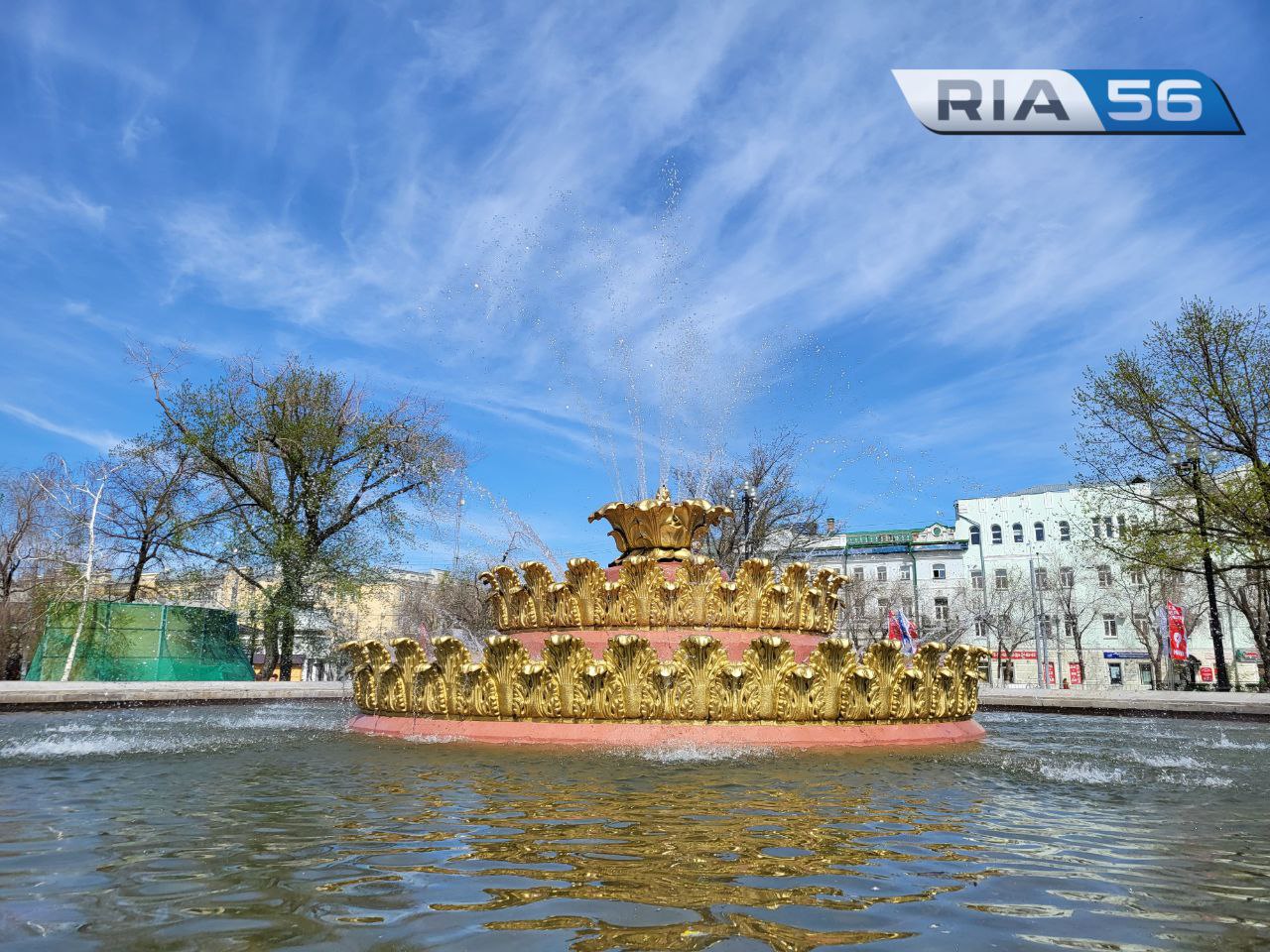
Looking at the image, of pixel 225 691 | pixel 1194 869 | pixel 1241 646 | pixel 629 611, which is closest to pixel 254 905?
pixel 1194 869

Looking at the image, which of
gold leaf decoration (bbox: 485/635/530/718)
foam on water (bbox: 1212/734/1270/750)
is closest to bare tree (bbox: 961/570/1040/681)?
foam on water (bbox: 1212/734/1270/750)

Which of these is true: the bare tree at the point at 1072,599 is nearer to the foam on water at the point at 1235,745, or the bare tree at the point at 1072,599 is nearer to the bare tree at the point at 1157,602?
the bare tree at the point at 1157,602

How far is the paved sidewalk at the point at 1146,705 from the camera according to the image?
16125 millimetres

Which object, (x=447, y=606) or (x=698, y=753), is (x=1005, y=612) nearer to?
(x=447, y=606)

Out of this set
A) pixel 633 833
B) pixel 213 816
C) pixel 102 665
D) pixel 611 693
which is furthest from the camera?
pixel 102 665

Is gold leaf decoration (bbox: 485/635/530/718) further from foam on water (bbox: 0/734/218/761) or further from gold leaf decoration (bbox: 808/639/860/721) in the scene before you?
gold leaf decoration (bbox: 808/639/860/721)

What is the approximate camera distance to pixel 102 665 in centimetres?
2250

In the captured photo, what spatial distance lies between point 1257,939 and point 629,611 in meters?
7.71

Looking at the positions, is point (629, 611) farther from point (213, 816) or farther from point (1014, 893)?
point (1014, 893)

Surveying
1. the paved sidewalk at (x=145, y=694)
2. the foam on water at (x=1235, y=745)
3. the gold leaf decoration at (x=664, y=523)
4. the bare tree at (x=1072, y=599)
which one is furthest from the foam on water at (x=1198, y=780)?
the bare tree at (x=1072, y=599)

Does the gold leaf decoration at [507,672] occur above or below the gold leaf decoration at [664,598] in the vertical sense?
below

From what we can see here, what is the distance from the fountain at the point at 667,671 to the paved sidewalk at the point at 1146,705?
9.70m

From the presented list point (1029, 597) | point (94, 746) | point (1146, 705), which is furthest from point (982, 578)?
point (94, 746)

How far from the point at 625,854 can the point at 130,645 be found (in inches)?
964
